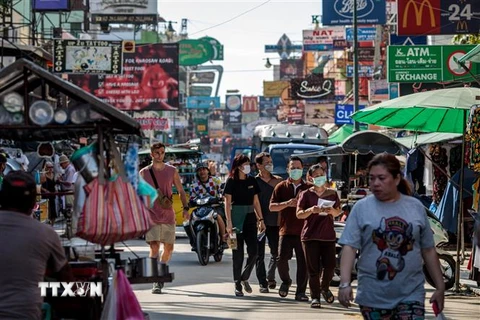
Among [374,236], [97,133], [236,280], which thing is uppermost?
[97,133]

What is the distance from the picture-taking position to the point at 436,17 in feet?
90.1

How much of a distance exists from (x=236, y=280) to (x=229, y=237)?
22.2 inches

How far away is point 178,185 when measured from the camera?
45.5ft

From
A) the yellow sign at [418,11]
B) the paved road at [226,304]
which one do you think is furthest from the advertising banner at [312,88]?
the paved road at [226,304]

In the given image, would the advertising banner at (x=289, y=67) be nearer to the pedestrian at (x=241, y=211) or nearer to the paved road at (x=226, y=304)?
the paved road at (x=226, y=304)

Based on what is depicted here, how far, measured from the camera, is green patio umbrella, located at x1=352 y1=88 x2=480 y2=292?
45.6 feet

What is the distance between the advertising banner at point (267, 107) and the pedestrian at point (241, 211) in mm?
131630

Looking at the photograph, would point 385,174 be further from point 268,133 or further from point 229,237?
point 268,133

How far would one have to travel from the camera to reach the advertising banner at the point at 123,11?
50812 millimetres

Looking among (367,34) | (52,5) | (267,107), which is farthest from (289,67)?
(52,5)

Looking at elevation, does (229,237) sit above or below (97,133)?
below

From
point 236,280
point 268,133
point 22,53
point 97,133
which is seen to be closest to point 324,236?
point 236,280

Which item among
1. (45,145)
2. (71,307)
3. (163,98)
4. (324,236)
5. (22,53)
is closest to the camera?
(71,307)

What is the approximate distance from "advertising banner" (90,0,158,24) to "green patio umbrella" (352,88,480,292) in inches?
1429
